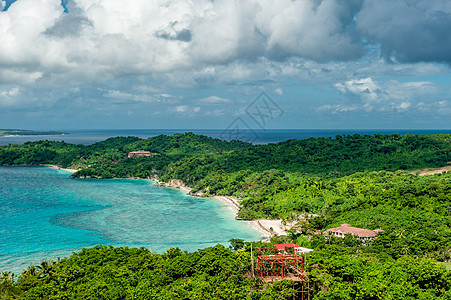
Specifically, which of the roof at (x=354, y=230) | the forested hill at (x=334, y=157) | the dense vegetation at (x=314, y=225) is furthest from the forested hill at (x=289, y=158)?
the roof at (x=354, y=230)

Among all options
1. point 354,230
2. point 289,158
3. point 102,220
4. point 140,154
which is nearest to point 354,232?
point 354,230

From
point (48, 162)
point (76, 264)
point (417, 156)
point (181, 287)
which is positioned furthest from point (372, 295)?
point (48, 162)

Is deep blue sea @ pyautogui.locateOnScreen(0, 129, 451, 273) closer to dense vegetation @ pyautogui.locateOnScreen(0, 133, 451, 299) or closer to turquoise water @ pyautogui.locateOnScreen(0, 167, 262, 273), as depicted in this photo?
turquoise water @ pyautogui.locateOnScreen(0, 167, 262, 273)

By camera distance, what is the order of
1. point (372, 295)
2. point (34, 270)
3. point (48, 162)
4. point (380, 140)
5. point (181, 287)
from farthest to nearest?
point (48, 162) → point (380, 140) → point (34, 270) → point (181, 287) → point (372, 295)

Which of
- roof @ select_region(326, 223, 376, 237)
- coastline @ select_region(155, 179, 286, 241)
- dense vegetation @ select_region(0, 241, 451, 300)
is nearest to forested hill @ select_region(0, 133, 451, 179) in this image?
coastline @ select_region(155, 179, 286, 241)

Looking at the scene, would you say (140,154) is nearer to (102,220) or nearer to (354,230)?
(102,220)

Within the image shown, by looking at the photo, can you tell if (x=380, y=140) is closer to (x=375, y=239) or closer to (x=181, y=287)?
(x=375, y=239)

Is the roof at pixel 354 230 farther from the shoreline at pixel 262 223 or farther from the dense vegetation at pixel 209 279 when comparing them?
the shoreline at pixel 262 223
